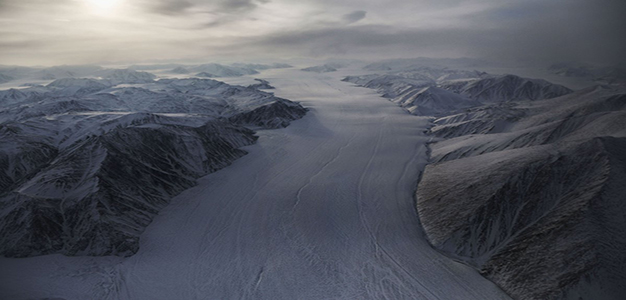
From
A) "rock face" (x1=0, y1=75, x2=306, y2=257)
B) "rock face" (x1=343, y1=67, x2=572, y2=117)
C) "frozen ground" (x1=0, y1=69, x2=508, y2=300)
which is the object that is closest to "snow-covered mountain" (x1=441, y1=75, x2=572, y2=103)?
"rock face" (x1=343, y1=67, x2=572, y2=117)

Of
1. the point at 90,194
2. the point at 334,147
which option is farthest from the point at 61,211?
the point at 334,147

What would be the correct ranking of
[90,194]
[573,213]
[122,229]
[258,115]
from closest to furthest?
1. [573,213]
2. [122,229]
3. [90,194]
4. [258,115]

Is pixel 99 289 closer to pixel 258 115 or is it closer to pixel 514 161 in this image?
pixel 514 161

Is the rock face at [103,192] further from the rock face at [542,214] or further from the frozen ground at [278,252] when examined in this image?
the rock face at [542,214]

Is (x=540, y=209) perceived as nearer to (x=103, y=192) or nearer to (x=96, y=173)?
(x=103, y=192)

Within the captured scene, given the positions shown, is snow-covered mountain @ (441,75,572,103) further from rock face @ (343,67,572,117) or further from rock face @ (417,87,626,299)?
rock face @ (417,87,626,299)

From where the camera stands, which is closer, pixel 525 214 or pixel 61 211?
pixel 525 214
